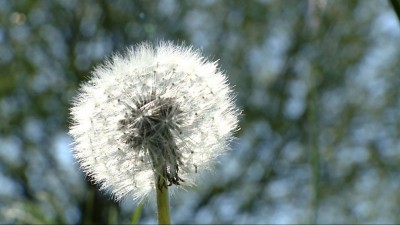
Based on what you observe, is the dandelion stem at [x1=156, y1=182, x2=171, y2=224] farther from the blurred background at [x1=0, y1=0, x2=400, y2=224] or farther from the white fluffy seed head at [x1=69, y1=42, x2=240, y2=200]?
the blurred background at [x1=0, y1=0, x2=400, y2=224]

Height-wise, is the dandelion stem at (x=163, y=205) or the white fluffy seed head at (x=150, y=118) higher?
the white fluffy seed head at (x=150, y=118)

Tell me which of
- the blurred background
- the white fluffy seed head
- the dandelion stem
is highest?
the blurred background

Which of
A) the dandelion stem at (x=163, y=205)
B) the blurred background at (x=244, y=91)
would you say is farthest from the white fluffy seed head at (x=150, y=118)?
the blurred background at (x=244, y=91)

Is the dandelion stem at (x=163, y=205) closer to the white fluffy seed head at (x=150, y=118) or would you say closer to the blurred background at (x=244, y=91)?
the white fluffy seed head at (x=150, y=118)

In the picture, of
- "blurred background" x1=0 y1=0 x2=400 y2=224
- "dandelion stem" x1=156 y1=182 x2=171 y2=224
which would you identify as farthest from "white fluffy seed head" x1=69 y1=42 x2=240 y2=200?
"blurred background" x1=0 y1=0 x2=400 y2=224

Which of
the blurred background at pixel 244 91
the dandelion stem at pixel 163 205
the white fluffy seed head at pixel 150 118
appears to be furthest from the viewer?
the blurred background at pixel 244 91
